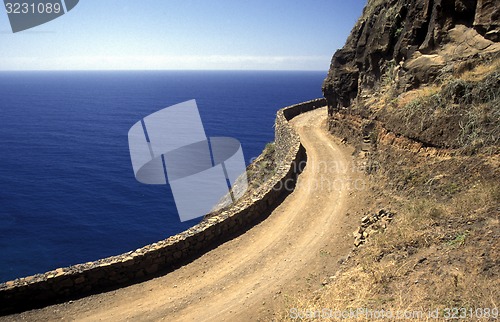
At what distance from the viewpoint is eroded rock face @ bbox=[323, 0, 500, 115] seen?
16391 mm

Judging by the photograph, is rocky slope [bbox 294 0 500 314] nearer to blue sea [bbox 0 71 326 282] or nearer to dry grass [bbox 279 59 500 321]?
dry grass [bbox 279 59 500 321]

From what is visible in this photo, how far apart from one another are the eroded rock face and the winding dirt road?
28.5 ft

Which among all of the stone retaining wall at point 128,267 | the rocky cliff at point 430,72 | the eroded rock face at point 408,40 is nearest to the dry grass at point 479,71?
the rocky cliff at point 430,72

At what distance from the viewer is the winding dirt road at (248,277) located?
37.3ft

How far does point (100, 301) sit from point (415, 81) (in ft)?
60.0

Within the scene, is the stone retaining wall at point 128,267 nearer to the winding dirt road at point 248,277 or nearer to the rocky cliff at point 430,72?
the winding dirt road at point 248,277

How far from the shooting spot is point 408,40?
2014cm

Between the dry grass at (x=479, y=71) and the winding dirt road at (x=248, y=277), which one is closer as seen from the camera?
the winding dirt road at (x=248, y=277)

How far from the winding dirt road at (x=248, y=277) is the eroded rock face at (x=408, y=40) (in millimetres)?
8695

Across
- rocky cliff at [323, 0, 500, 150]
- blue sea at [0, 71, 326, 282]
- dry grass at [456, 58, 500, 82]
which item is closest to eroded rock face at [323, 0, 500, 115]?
rocky cliff at [323, 0, 500, 150]

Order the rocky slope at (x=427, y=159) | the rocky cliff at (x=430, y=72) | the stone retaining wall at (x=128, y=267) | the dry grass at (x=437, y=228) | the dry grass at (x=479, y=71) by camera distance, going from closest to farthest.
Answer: the dry grass at (x=437, y=228) < the rocky slope at (x=427, y=159) < the stone retaining wall at (x=128, y=267) < the rocky cliff at (x=430, y=72) < the dry grass at (x=479, y=71)

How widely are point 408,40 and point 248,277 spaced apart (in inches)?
662

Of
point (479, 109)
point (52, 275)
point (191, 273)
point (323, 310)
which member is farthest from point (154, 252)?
point (479, 109)

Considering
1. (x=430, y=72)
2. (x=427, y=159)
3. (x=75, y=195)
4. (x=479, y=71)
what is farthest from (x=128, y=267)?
(x=75, y=195)
